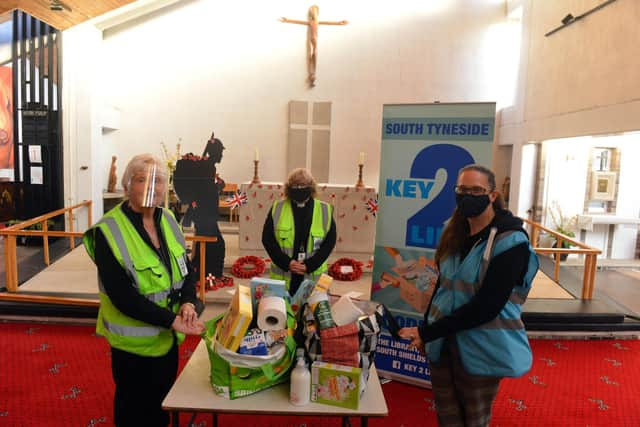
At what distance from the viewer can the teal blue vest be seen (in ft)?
6.06

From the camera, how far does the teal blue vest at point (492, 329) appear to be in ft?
6.06

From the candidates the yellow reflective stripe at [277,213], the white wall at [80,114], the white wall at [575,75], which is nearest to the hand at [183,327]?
the yellow reflective stripe at [277,213]

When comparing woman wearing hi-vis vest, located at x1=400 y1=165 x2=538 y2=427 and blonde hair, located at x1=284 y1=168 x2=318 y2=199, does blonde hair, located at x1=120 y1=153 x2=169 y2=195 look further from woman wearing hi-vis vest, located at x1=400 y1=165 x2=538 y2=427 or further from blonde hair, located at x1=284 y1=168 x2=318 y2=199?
blonde hair, located at x1=284 y1=168 x2=318 y2=199

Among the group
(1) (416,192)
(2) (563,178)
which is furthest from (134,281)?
(2) (563,178)

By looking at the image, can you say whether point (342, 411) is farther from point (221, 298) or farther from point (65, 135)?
point (65, 135)

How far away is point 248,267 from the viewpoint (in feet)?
19.1

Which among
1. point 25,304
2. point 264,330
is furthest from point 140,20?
point 264,330

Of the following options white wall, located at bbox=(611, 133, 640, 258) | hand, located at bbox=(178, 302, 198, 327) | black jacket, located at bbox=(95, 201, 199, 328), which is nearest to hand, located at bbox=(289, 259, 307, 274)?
hand, located at bbox=(178, 302, 198, 327)

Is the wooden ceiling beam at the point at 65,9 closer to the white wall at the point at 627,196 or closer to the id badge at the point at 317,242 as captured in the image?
the id badge at the point at 317,242

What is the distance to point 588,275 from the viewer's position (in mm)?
5246

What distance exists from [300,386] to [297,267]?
1578 millimetres

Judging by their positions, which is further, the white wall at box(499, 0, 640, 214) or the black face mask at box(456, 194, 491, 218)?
the white wall at box(499, 0, 640, 214)

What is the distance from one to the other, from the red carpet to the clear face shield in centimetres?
167

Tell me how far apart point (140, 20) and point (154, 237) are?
25.2 feet
